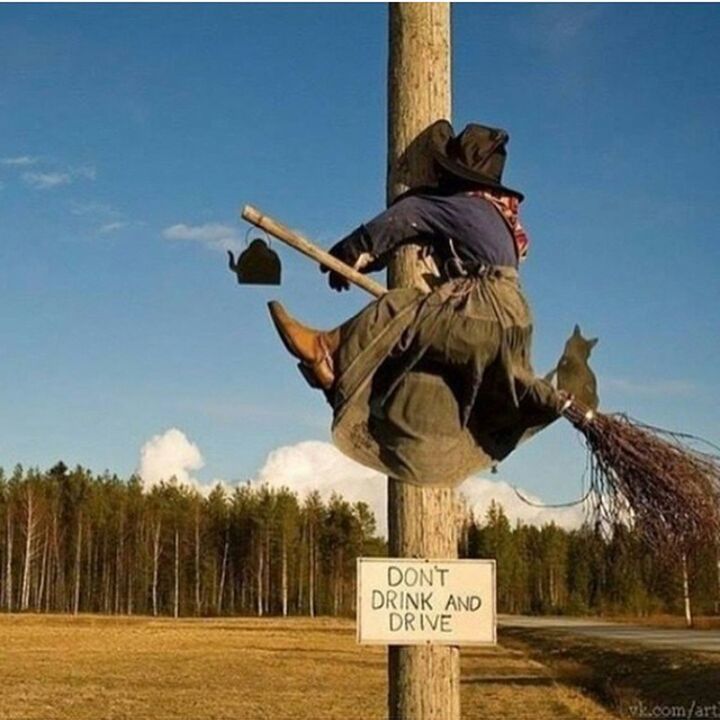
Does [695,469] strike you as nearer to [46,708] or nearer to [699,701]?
[699,701]

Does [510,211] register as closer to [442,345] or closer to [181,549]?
[442,345]

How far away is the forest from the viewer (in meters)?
85.8

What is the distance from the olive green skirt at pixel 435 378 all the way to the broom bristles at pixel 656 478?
194mm

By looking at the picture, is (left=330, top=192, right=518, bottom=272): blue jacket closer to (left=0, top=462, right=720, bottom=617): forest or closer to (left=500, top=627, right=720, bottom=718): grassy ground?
(left=500, top=627, right=720, bottom=718): grassy ground

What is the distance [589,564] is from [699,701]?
17700 mm

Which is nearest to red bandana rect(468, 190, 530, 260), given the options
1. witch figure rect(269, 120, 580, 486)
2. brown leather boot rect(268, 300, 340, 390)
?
witch figure rect(269, 120, 580, 486)

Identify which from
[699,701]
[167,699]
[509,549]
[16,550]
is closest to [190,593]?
[16,550]

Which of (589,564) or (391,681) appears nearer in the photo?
(391,681)

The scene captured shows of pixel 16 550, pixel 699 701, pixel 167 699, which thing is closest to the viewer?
pixel 699 701

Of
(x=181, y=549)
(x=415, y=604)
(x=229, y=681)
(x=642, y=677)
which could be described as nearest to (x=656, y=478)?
(x=415, y=604)

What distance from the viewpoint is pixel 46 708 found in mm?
22500

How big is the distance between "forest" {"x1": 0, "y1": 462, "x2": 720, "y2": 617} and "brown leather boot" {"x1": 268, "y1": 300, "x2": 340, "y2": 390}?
8094cm

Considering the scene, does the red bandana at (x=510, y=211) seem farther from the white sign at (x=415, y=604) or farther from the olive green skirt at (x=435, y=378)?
the white sign at (x=415, y=604)

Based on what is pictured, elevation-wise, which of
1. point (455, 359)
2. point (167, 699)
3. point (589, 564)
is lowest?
point (167, 699)
